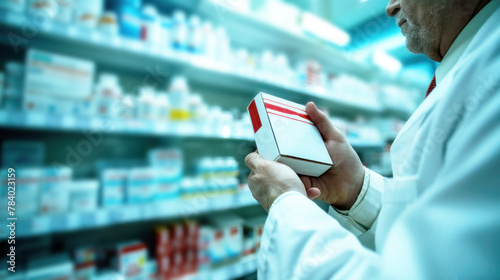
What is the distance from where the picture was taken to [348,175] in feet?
2.39

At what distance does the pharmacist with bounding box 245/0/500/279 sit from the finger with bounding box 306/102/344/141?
0.23 metres

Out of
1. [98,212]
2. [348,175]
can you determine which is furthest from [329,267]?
[98,212]

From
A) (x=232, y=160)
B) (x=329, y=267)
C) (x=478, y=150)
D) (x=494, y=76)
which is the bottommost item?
(x=232, y=160)

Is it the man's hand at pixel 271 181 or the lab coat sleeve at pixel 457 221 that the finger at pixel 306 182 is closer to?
the man's hand at pixel 271 181

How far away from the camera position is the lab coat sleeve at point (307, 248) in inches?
14.9

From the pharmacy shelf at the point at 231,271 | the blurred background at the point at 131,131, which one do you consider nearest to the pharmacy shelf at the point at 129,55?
the blurred background at the point at 131,131

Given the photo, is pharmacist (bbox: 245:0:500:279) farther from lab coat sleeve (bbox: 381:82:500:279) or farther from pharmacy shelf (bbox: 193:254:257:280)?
pharmacy shelf (bbox: 193:254:257:280)

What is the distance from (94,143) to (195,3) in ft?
3.27

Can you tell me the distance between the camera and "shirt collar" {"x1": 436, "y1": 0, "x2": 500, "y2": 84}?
17.8 inches

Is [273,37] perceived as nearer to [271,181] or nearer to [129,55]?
[129,55]

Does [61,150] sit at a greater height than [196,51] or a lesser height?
lesser

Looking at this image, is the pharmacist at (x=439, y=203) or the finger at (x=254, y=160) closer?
the pharmacist at (x=439, y=203)

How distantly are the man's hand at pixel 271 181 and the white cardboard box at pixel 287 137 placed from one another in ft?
0.08

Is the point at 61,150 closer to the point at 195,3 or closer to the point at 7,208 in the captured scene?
the point at 7,208
